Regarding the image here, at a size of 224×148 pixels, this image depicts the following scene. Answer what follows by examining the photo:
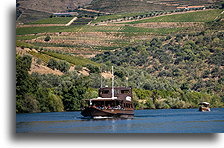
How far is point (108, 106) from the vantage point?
36.0 meters

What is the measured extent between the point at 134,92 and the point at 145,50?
19.2m

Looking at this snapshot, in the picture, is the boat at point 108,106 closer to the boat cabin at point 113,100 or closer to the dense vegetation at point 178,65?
the boat cabin at point 113,100

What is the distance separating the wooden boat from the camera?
116 ft

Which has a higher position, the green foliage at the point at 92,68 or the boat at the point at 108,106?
the green foliage at the point at 92,68

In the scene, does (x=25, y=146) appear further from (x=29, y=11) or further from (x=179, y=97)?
(x=179, y=97)

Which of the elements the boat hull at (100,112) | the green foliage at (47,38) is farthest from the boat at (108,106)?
the green foliage at (47,38)

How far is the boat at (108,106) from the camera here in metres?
35.3

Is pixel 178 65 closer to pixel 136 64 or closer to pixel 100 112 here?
pixel 136 64

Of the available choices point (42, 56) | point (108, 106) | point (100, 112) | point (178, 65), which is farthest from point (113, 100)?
point (178, 65)

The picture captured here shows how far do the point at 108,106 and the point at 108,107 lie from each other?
5.4 inches

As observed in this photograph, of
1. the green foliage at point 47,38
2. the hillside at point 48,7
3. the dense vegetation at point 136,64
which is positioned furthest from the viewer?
the green foliage at point 47,38

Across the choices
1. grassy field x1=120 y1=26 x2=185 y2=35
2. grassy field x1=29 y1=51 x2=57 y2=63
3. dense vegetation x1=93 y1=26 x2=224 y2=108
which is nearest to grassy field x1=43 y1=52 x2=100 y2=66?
grassy field x1=29 y1=51 x2=57 y2=63

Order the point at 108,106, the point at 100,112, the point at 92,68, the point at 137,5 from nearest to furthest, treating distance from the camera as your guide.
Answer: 1. the point at 100,112
2. the point at 108,106
3. the point at 137,5
4. the point at 92,68

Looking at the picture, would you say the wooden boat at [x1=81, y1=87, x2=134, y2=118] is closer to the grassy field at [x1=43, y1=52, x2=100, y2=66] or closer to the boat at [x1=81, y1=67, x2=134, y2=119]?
the boat at [x1=81, y1=67, x2=134, y2=119]
